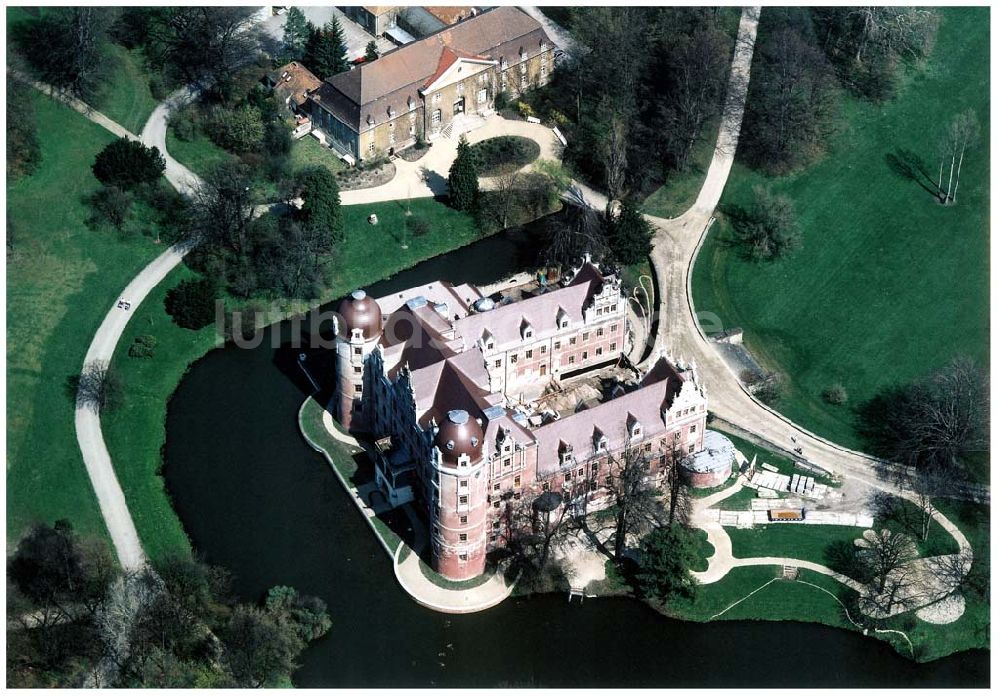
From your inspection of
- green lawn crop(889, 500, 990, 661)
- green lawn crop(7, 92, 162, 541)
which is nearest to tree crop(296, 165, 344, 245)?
green lawn crop(7, 92, 162, 541)

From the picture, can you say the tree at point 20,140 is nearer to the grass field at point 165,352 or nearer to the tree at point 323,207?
the grass field at point 165,352

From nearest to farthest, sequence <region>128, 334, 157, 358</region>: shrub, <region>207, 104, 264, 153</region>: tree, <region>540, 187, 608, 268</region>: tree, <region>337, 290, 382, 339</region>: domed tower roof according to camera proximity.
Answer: <region>337, 290, 382, 339</region>: domed tower roof, <region>128, 334, 157, 358</region>: shrub, <region>540, 187, 608, 268</region>: tree, <region>207, 104, 264, 153</region>: tree

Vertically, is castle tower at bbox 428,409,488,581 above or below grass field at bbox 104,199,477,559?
above

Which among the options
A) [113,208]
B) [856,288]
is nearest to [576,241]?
[856,288]

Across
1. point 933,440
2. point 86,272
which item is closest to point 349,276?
point 86,272

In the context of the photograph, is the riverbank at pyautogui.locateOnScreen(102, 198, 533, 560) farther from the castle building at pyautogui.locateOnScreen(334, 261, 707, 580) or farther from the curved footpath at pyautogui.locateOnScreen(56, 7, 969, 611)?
the castle building at pyautogui.locateOnScreen(334, 261, 707, 580)

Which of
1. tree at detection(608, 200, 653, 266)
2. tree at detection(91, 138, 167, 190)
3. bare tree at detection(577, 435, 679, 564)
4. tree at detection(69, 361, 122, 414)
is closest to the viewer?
bare tree at detection(577, 435, 679, 564)
